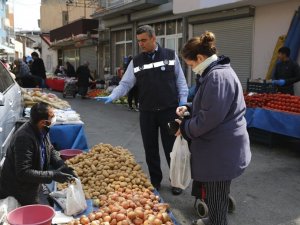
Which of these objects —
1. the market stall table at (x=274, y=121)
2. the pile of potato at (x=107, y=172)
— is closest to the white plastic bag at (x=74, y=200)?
the pile of potato at (x=107, y=172)

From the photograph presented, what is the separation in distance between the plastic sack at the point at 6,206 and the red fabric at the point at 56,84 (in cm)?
1781

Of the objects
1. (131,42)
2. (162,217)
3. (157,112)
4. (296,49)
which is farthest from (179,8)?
(162,217)

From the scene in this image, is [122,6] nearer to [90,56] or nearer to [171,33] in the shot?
[171,33]

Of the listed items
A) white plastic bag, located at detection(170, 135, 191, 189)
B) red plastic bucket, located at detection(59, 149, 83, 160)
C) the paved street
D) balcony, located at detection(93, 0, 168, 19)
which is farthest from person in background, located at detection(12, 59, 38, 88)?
white plastic bag, located at detection(170, 135, 191, 189)

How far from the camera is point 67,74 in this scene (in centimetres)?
2366

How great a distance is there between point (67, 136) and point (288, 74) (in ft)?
15.4

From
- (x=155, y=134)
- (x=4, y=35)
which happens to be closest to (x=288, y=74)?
(x=155, y=134)

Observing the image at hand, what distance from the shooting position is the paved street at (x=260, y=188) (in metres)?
4.23

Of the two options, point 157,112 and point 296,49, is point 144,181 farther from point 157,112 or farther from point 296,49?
point 296,49

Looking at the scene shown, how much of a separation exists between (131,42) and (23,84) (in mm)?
9680

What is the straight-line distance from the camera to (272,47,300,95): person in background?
7.70 m

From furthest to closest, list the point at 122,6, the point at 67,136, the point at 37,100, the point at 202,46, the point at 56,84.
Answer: the point at 56,84, the point at 122,6, the point at 37,100, the point at 67,136, the point at 202,46

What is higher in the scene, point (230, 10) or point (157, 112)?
point (230, 10)

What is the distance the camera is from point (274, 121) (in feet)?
23.0
